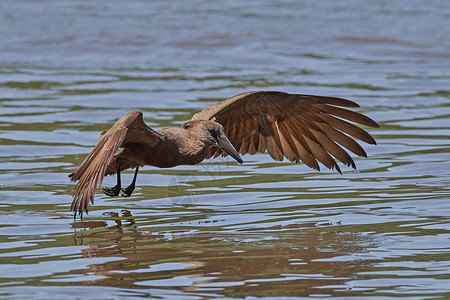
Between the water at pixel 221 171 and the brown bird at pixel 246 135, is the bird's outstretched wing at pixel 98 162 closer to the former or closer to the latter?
the brown bird at pixel 246 135

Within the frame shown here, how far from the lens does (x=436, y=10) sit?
17.8 m

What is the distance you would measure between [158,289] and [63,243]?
130 cm

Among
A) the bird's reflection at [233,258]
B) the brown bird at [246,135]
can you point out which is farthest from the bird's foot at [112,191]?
the bird's reflection at [233,258]

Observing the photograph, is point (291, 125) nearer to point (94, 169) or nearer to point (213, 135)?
point (213, 135)

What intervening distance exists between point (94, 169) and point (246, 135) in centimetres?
225

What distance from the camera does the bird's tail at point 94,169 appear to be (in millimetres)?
5957

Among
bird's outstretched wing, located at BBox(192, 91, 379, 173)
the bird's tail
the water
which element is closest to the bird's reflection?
the water

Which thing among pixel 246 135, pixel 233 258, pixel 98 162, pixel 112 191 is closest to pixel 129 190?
pixel 112 191

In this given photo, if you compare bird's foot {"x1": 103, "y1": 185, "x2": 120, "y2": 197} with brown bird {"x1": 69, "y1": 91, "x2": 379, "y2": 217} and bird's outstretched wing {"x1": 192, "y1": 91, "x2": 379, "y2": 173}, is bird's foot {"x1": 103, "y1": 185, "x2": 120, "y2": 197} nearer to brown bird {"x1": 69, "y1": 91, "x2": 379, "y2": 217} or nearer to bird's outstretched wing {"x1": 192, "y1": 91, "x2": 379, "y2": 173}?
brown bird {"x1": 69, "y1": 91, "x2": 379, "y2": 217}

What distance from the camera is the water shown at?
211 inches

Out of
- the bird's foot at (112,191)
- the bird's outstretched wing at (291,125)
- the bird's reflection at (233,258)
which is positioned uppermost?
the bird's outstretched wing at (291,125)

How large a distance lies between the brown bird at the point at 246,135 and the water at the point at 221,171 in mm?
338

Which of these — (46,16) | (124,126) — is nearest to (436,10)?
(46,16)

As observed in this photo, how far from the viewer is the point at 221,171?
28.1 feet
